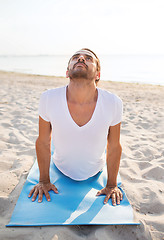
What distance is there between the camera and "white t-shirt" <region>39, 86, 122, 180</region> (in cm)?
178

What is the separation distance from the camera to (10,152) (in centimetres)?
285

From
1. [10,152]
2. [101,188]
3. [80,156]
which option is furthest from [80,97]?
[10,152]

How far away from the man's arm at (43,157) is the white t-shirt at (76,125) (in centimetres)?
9

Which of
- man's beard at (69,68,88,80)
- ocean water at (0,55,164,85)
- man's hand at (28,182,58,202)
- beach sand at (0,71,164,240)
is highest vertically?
man's beard at (69,68,88,80)

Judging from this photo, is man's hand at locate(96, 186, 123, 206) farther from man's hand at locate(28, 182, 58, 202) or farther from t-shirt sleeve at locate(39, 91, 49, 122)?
t-shirt sleeve at locate(39, 91, 49, 122)

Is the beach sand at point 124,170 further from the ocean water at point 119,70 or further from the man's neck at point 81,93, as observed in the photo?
the ocean water at point 119,70

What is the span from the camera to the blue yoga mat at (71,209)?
5.44 ft

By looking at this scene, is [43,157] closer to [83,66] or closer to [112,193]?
[112,193]

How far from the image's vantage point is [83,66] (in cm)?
180

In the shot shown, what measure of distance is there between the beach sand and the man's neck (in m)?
1.11

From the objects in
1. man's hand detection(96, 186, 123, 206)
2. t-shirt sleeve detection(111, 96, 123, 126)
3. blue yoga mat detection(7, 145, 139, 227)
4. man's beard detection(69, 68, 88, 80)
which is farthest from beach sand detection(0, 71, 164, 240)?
man's beard detection(69, 68, 88, 80)

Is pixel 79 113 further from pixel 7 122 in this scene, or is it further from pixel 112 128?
pixel 7 122

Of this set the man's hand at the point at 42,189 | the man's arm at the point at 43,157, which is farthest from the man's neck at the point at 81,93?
the man's hand at the point at 42,189

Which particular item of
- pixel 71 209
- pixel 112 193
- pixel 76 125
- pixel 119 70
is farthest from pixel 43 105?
pixel 119 70
